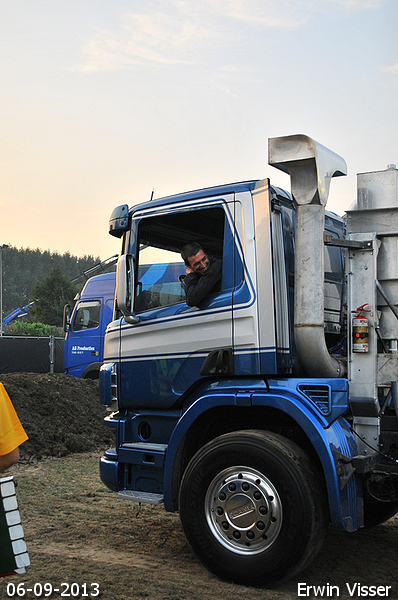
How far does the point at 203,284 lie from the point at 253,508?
68.3 inches

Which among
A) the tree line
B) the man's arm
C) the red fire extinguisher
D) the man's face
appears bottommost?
the red fire extinguisher

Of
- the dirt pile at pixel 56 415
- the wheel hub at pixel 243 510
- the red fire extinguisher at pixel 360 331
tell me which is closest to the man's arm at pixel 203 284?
the red fire extinguisher at pixel 360 331

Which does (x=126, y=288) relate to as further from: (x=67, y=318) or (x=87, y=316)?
(x=67, y=318)

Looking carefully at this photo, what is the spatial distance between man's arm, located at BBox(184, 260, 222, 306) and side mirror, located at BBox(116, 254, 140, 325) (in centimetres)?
65

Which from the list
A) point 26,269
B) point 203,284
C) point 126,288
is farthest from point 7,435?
point 26,269

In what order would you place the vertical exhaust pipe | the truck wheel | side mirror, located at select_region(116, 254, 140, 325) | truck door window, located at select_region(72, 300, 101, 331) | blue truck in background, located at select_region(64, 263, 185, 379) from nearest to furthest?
the truck wheel
the vertical exhaust pipe
side mirror, located at select_region(116, 254, 140, 325)
blue truck in background, located at select_region(64, 263, 185, 379)
truck door window, located at select_region(72, 300, 101, 331)

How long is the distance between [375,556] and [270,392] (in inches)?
72.7

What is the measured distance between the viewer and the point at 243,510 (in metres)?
4.11

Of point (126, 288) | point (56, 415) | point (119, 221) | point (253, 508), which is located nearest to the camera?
point (253, 508)

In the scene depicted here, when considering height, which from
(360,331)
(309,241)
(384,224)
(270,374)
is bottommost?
(270,374)

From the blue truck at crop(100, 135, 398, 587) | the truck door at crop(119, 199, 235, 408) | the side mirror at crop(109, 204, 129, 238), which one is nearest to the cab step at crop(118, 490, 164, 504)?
the blue truck at crop(100, 135, 398, 587)

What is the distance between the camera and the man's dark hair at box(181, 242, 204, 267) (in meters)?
4.88

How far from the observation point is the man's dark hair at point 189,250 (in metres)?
4.88

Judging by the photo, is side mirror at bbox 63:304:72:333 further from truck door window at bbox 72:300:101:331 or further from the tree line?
the tree line
